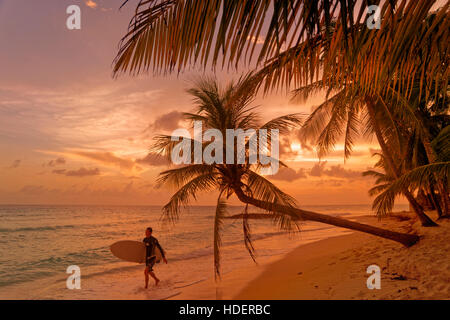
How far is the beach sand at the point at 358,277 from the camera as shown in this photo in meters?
4.69

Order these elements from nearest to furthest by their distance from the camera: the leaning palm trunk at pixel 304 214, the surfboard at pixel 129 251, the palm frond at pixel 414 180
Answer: the palm frond at pixel 414 180 < the leaning palm trunk at pixel 304 214 < the surfboard at pixel 129 251

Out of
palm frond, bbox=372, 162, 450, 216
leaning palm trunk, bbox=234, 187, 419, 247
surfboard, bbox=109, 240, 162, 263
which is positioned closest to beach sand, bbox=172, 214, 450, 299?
leaning palm trunk, bbox=234, 187, 419, 247

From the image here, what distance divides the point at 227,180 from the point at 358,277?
11.4 feet

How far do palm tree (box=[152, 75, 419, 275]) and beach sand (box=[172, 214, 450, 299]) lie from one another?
731mm

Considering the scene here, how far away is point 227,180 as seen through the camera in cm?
606

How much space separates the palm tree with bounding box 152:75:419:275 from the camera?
5668mm

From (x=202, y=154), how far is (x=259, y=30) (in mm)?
5042

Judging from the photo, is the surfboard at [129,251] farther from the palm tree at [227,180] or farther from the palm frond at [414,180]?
the palm frond at [414,180]

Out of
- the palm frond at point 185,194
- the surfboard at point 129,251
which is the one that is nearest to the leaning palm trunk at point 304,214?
the palm frond at point 185,194

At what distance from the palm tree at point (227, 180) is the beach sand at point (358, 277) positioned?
0.73 m

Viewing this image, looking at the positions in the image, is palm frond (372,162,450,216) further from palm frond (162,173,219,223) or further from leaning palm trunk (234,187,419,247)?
Result: palm frond (162,173,219,223)

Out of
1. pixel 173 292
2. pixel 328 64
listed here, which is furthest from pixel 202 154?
pixel 328 64

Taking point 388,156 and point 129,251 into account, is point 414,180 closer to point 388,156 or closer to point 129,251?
point 388,156

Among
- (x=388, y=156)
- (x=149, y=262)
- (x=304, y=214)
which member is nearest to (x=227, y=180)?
(x=304, y=214)
